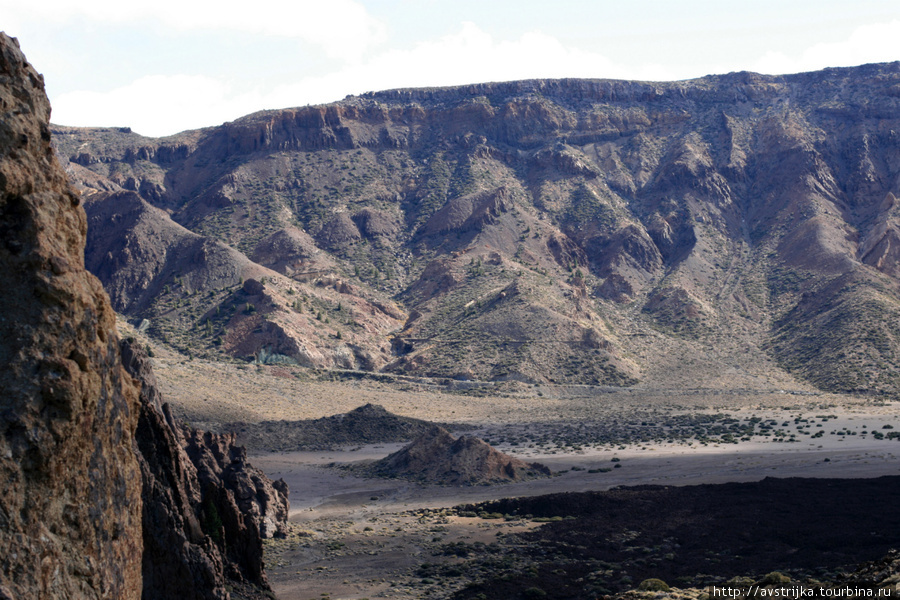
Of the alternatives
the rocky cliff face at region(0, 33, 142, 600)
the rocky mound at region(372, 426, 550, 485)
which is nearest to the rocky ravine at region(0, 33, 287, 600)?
the rocky cliff face at region(0, 33, 142, 600)

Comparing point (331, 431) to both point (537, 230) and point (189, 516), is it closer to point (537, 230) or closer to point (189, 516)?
point (189, 516)

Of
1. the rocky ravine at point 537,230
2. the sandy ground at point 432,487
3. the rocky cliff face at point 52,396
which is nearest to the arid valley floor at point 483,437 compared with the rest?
the sandy ground at point 432,487

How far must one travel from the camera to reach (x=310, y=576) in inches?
1138

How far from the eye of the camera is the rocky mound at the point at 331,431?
65.6 m

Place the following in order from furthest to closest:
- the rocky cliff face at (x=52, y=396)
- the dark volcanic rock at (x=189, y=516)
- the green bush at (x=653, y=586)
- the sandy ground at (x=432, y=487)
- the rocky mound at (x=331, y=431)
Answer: the rocky mound at (x=331, y=431) → the sandy ground at (x=432, y=487) → the green bush at (x=653, y=586) → the dark volcanic rock at (x=189, y=516) → the rocky cliff face at (x=52, y=396)

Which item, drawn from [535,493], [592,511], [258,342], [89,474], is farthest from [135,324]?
[89,474]

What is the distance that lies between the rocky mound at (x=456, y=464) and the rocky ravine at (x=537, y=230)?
40485 millimetres

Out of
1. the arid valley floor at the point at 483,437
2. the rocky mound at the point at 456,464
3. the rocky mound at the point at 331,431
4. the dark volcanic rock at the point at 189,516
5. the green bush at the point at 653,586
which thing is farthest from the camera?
the rocky mound at the point at 331,431

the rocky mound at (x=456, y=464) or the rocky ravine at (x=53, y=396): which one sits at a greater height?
the rocky ravine at (x=53, y=396)

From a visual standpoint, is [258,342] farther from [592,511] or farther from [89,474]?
[89,474]

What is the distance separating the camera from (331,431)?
6931cm

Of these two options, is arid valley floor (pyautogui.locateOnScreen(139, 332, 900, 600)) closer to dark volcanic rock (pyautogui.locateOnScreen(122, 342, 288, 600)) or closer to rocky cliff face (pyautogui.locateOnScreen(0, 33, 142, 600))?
dark volcanic rock (pyautogui.locateOnScreen(122, 342, 288, 600))

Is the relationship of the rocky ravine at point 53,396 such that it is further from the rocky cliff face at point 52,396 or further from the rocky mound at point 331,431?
the rocky mound at point 331,431

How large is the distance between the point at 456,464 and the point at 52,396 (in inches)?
1637
